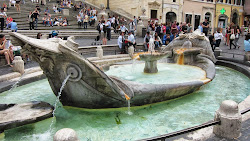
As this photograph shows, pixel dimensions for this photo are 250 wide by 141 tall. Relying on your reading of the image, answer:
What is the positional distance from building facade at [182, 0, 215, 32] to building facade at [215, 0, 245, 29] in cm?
147

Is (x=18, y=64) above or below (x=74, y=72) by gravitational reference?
below

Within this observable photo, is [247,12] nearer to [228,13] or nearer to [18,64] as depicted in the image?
[228,13]

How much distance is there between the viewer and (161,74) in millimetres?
8438

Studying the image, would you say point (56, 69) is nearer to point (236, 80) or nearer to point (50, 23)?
point (236, 80)

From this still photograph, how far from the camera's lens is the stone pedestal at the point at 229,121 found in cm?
399

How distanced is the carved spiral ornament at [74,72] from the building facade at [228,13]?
137 feet

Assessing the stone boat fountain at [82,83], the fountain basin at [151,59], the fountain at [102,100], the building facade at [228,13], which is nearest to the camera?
the fountain at [102,100]

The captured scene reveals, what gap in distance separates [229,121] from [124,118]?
2307mm

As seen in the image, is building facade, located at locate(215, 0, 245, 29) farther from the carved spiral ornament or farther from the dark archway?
the carved spiral ornament

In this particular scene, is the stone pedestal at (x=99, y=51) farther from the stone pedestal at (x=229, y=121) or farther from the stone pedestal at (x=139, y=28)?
the stone pedestal at (x=139, y=28)

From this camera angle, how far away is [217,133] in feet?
13.5

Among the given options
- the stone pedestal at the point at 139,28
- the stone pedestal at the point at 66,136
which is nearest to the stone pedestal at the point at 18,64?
the stone pedestal at the point at 66,136

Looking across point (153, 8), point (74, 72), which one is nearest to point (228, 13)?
point (153, 8)

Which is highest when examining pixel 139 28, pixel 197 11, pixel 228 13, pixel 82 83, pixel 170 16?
pixel 228 13
